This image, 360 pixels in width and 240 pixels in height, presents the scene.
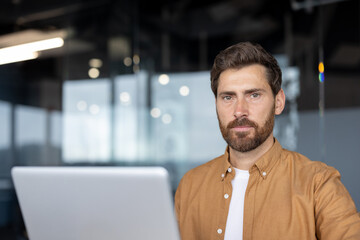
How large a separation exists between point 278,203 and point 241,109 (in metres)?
0.38

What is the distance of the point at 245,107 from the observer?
1604 mm

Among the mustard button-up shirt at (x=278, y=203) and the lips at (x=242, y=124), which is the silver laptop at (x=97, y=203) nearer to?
the mustard button-up shirt at (x=278, y=203)

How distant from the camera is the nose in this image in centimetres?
159

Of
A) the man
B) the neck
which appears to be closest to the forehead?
the man

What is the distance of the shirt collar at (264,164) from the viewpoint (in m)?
1.58

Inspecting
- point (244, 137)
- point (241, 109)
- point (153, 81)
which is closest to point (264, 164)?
point (244, 137)

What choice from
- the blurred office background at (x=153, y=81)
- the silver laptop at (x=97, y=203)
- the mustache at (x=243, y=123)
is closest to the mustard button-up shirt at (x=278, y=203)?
the mustache at (x=243, y=123)

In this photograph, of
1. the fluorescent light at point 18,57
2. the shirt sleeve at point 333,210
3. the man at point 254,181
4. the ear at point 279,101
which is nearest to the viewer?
the shirt sleeve at point 333,210

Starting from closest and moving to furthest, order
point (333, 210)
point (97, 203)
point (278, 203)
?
point (97, 203), point (333, 210), point (278, 203)

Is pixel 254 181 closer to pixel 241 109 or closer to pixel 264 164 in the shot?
pixel 264 164

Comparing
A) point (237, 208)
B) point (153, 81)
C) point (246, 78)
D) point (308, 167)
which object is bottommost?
point (237, 208)

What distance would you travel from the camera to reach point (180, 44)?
16.4ft

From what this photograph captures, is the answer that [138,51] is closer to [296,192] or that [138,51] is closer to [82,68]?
[82,68]

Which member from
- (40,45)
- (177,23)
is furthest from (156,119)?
(40,45)
